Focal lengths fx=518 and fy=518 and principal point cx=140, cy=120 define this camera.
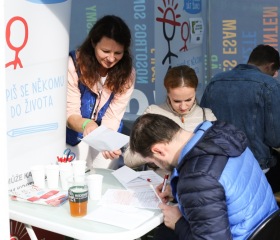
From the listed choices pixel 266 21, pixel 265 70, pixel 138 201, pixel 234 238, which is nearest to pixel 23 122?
pixel 138 201

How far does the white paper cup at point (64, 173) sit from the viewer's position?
247cm

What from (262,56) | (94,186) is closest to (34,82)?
(94,186)

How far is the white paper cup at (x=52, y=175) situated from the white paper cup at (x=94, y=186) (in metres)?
0.22

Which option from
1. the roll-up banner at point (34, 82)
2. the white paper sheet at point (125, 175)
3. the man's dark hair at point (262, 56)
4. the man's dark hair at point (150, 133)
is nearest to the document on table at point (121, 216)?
the man's dark hair at point (150, 133)

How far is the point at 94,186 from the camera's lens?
2.31 meters

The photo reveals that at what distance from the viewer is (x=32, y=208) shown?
2227mm

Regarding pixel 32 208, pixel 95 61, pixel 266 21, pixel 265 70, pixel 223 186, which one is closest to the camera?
pixel 223 186

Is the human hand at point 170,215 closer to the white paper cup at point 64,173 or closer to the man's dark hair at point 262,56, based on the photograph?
the white paper cup at point 64,173

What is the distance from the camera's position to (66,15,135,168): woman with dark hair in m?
2.91

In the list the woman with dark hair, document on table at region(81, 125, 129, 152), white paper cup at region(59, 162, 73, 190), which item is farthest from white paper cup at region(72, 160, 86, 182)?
the woman with dark hair

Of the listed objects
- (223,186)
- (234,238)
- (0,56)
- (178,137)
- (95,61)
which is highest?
(0,56)

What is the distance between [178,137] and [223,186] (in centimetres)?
28

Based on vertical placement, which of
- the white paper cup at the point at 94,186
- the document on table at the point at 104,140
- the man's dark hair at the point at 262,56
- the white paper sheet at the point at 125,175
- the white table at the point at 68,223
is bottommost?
the white paper sheet at the point at 125,175

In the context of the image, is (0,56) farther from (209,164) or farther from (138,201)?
(138,201)
